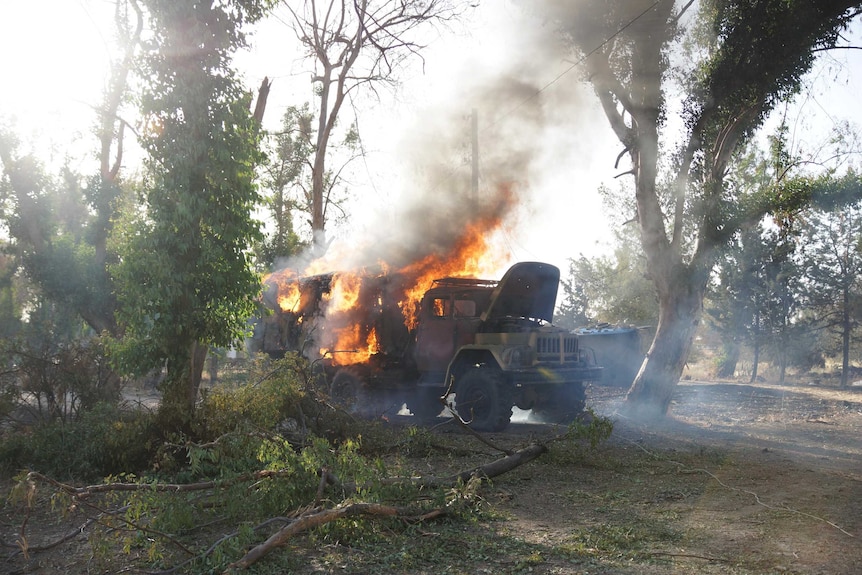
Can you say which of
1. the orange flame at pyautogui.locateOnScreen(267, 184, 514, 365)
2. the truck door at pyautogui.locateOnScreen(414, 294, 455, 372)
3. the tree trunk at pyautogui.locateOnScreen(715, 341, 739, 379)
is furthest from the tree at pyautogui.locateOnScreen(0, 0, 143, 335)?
the tree trunk at pyautogui.locateOnScreen(715, 341, 739, 379)

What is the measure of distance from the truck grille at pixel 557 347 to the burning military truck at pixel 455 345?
0.02 meters

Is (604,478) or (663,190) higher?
(663,190)

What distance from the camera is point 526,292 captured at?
12828 millimetres

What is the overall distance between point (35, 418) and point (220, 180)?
4.03m

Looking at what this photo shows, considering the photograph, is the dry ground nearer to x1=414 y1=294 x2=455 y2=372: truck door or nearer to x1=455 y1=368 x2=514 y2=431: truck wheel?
x1=455 y1=368 x2=514 y2=431: truck wheel

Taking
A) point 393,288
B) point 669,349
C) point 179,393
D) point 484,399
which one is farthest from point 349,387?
point 669,349

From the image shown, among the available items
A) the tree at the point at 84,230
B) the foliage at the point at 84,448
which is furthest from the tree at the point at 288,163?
the foliage at the point at 84,448

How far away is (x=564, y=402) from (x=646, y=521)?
22.6ft

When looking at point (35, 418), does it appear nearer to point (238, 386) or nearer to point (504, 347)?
point (238, 386)

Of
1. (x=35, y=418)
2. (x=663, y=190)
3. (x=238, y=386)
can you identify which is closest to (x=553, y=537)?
(x=238, y=386)

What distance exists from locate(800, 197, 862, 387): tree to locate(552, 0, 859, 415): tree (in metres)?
19.8

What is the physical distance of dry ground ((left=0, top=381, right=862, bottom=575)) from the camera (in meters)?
4.89

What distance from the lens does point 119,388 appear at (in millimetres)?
10039

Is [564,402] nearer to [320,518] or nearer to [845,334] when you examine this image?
[320,518]
